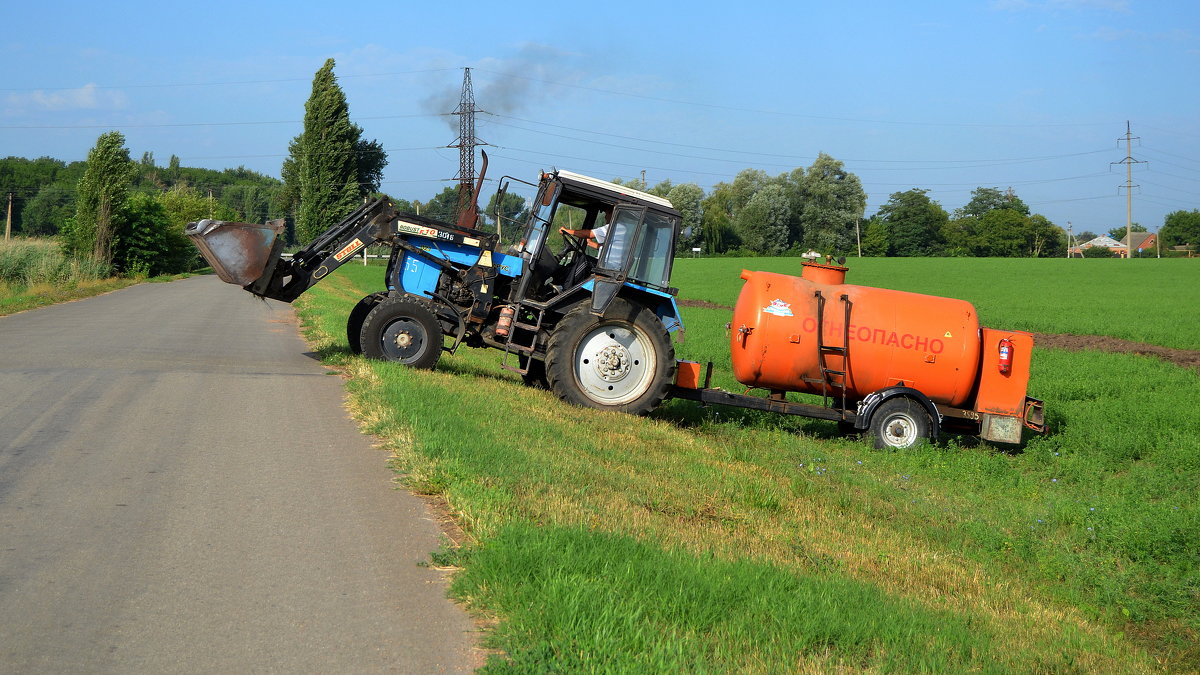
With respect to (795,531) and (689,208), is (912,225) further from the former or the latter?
(795,531)

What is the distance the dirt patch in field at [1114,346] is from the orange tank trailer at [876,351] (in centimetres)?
993

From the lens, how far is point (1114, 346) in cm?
2428

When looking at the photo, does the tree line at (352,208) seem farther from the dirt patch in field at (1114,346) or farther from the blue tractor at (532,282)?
the dirt patch in field at (1114,346)

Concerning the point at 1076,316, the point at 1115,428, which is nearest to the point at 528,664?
the point at 1115,428

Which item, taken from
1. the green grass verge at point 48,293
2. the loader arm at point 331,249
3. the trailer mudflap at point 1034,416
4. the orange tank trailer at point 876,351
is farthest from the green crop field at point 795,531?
the green grass verge at point 48,293

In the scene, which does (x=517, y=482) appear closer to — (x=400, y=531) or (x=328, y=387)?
(x=400, y=531)

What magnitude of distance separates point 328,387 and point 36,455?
4277 millimetres

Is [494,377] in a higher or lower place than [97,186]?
lower

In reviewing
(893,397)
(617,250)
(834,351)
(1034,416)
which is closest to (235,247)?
(617,250)

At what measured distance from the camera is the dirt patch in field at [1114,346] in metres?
21.8

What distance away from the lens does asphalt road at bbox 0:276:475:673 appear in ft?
14.3

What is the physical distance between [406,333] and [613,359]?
2.81 m

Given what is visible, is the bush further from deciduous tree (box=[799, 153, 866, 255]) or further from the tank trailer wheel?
deciduous tree (box=[799, 153, 866, 255])

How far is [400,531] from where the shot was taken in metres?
6.13
